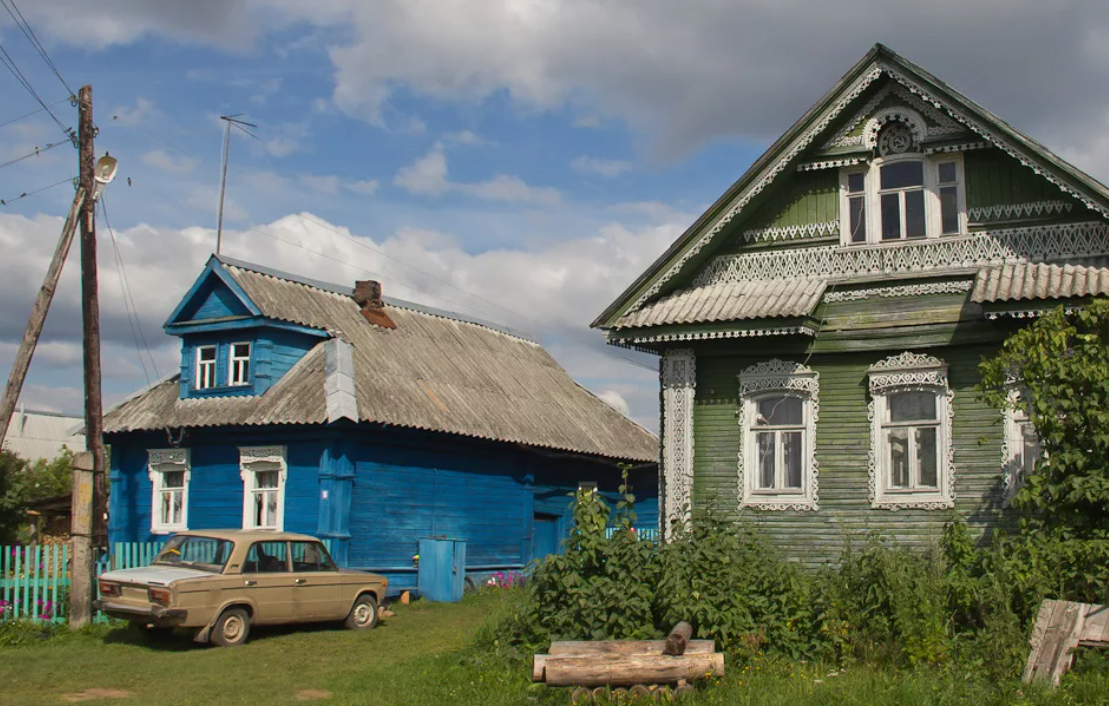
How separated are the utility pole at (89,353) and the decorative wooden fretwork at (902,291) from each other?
11.2 meters

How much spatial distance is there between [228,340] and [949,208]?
48.1 feet

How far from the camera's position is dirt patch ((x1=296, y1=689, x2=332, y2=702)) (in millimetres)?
11492

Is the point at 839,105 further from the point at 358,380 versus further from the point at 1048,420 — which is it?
the point at 358,380

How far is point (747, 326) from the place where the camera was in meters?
14.8

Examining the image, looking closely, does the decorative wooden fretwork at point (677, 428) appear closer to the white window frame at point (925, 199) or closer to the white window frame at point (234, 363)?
the white window frame at point (925, 199)

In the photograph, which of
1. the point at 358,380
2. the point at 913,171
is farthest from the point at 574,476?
the point at 913,171

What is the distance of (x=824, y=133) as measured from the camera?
15305mm

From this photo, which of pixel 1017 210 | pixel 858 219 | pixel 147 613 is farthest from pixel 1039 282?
pixel 147 613

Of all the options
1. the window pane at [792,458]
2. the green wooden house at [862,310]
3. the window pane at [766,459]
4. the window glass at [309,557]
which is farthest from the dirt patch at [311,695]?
the window pane at [792,458]

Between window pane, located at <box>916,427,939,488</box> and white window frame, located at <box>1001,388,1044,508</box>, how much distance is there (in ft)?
2.86

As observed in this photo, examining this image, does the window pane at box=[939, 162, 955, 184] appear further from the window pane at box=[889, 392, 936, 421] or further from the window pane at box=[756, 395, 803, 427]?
the window pane at box=[756, 395, 803, 427]

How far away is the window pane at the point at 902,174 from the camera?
1512cm

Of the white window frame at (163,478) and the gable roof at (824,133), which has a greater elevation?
the gable roof at (824,133)

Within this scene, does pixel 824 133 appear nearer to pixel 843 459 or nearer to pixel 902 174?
pixel 902 174
